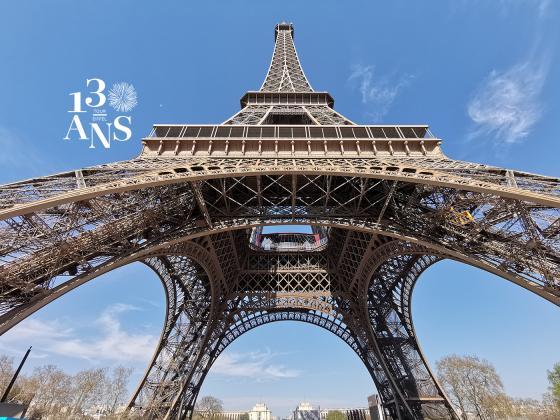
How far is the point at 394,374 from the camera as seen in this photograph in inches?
981

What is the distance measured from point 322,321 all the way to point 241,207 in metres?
18.9

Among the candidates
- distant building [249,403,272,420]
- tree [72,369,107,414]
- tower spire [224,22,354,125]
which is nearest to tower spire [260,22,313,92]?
tower spire [224,22,354,125]

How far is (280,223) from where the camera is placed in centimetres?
1547

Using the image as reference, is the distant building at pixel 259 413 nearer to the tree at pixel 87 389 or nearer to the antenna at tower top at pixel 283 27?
the tree at pixel 87 389

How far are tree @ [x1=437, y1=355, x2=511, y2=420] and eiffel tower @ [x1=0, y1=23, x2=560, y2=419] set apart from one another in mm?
10308

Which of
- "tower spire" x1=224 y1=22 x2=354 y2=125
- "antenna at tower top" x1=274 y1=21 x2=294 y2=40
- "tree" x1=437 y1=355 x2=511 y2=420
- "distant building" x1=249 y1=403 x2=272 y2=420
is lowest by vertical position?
"tree" x1=437 y1=355 x2=511 y2=420

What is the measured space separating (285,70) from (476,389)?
127 feet

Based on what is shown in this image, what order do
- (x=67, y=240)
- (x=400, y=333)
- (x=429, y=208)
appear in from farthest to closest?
(x=400, y=333) < (x=429, y=208) < (x=67, y=240)

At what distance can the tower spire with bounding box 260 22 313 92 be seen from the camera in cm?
3306

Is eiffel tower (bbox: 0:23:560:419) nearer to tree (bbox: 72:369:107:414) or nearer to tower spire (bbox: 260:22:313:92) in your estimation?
tower spire (bbox: 260:22:313:92)

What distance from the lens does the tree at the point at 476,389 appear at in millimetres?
30484

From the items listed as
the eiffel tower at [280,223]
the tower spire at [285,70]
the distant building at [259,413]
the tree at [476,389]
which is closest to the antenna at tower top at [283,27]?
the tower spire at [285,70]

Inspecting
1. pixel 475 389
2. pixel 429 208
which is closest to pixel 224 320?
pixel 429 208

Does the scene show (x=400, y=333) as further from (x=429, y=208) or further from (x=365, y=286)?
(x=429, y=208)
